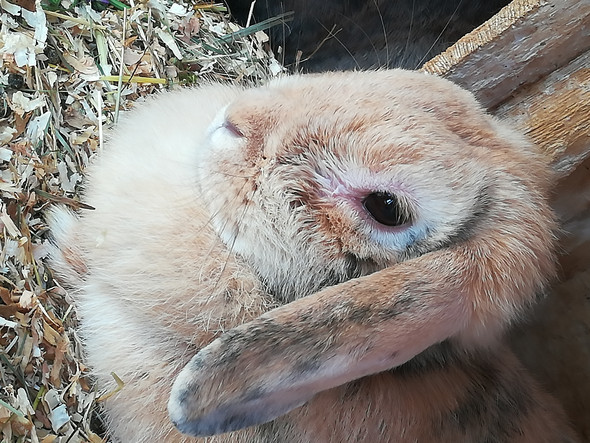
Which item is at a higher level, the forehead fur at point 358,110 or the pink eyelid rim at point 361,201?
the forehead fur at point 358,110

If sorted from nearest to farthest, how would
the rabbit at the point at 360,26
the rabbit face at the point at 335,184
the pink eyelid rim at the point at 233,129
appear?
the rabbit face at the point at 335,184, the pink eyelid rim at the point at 233,129, the rabbit at the point at 360,26

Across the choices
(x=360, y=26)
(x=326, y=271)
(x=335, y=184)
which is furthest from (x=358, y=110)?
(x=360, y=26)

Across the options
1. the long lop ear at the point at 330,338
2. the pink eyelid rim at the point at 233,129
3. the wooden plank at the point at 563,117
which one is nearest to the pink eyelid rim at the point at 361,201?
the long lop ear at the point at 330,338

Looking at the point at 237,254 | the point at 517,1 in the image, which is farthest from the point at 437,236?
the point at 517,1

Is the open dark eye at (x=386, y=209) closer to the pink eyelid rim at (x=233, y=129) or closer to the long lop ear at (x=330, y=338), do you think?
the long lop ear at (x=330, y=338)

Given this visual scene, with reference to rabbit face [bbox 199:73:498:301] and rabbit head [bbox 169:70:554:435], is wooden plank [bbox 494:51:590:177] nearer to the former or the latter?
rabbit head [bbox 169:70:554:435]

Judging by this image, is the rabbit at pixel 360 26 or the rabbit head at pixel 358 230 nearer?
the rabbit head at pixel 358 230

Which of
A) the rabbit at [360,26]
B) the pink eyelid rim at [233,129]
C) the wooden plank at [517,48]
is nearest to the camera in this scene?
the pink eyelid rim at [233,129]

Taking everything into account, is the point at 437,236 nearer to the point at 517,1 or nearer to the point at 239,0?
the point at 517,1

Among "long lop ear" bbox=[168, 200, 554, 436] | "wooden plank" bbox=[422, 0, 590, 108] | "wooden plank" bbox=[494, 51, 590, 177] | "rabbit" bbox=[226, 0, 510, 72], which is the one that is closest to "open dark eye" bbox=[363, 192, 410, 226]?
"long lop ear" bbox=[168, 200, 554, 436]
